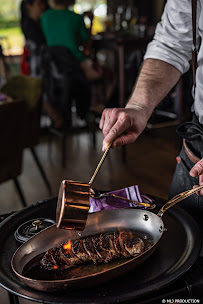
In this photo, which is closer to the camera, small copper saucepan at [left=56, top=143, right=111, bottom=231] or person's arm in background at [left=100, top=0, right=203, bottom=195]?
small copper saucepan at [left=56, top=143, right=111, bottom=231]

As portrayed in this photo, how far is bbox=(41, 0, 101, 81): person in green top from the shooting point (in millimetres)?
3760

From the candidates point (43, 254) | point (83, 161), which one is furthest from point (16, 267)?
point (83, 161)

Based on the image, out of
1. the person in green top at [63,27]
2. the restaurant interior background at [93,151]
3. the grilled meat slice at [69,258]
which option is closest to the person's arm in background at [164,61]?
the grilled meat slice at [69,258]

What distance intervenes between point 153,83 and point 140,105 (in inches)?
4.8

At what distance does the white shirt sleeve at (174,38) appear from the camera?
126cm

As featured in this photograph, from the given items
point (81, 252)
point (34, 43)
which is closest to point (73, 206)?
point (81, 252)

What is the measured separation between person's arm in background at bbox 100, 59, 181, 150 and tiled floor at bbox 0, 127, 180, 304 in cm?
131

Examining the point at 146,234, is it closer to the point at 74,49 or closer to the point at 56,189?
the point at 56,189

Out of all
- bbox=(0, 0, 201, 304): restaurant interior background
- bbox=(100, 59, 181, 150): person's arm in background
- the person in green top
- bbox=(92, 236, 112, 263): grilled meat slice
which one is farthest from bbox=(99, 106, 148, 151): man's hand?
the person in green top

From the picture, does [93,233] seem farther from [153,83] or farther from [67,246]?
[153,83]

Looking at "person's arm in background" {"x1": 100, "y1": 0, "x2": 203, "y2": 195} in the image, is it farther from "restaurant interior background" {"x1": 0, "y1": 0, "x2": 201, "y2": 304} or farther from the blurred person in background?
the blurred person in background

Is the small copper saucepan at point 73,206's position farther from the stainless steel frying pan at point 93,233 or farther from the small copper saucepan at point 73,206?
the stainless steel frying pan at point 93,233

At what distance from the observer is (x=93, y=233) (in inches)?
41.1

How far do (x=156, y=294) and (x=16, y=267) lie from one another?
12.5 inches
